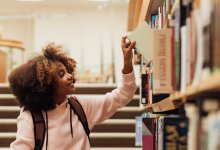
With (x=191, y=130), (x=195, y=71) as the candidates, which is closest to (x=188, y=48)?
(x=195, y=71)

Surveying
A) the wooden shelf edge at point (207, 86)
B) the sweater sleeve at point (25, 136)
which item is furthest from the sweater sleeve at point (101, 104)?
the wooden shelf edge at point (207, 86)

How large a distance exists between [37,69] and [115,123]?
2.59 meters

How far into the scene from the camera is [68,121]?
206 cm

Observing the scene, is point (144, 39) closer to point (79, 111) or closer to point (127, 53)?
point (127, 53)

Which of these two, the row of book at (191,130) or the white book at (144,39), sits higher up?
the white book at (144,39)

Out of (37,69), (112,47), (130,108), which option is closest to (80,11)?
(112,47)

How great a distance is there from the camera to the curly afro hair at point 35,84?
6.75 feet

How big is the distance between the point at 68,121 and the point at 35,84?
0.84ft

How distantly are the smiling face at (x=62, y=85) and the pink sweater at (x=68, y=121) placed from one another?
0.04 meters

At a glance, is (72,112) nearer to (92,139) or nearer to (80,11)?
(92,139)

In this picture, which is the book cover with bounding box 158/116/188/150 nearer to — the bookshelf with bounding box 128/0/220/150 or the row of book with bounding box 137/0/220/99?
the bookshelf with bounding box 128/0/220/150

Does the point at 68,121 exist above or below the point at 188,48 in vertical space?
below

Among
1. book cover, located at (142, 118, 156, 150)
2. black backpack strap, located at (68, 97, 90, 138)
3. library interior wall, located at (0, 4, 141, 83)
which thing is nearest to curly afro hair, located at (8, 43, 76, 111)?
black backpack strap, located at (68, 97, 90, 138)

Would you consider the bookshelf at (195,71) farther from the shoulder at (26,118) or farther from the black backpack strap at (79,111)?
the shoulder at (26,118)
